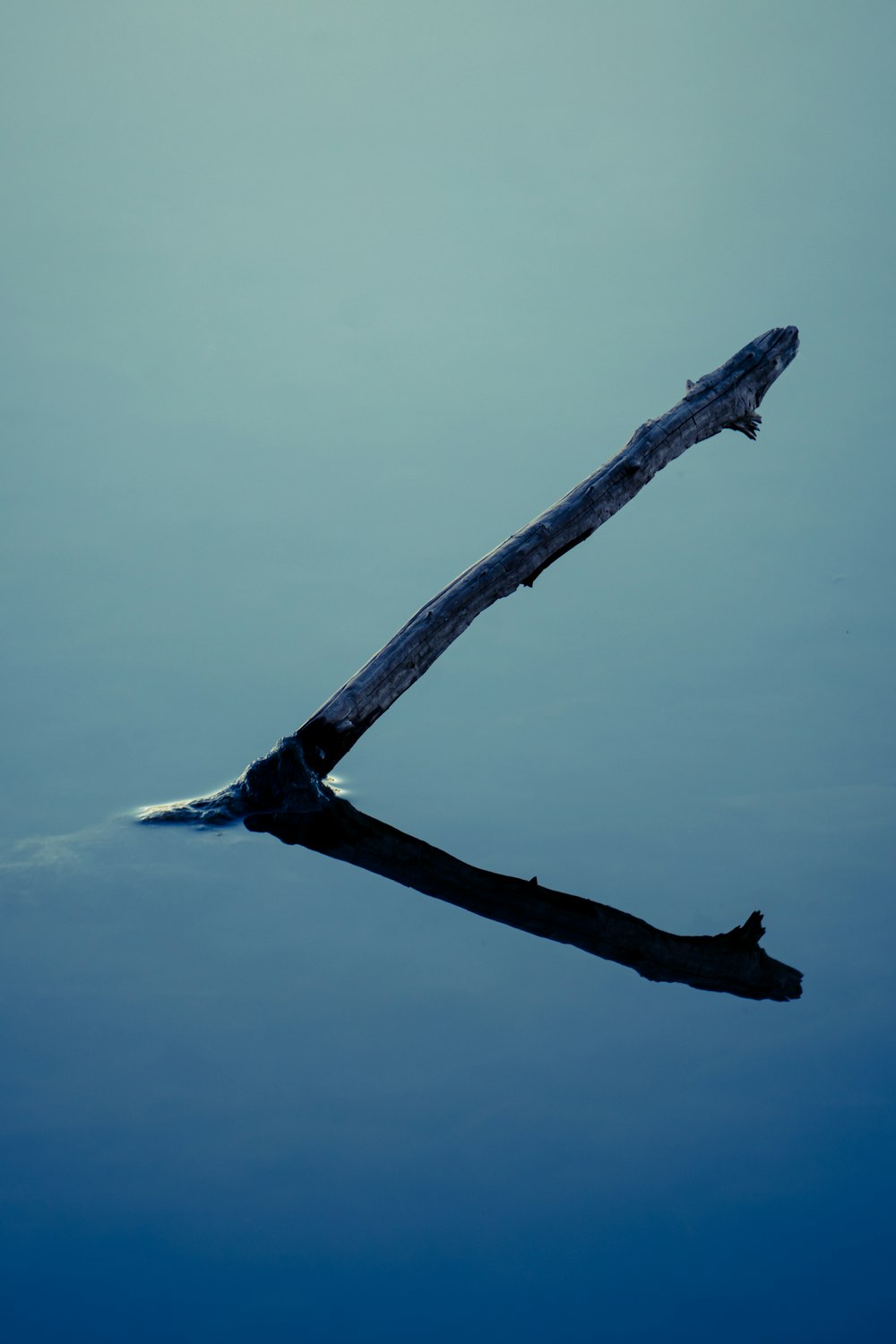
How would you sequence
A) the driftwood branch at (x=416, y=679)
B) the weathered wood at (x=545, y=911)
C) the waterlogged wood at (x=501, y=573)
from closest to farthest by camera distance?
the weathered wood at (x=545, y=911), the driftwood branch at (x=416, y=679), the waterlogged wood at (x=501, y=573)

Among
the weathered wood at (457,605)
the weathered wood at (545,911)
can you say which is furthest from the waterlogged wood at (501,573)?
the weathered wood at (545,911)

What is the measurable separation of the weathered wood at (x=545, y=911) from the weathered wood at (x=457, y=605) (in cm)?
12

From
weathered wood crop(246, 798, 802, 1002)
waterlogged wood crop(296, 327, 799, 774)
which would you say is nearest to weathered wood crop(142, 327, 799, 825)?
waterlogged wood crop(296, 327, 799, 774)

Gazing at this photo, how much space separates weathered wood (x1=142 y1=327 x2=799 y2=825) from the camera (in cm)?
402

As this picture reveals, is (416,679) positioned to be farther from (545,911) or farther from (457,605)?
(545,911)

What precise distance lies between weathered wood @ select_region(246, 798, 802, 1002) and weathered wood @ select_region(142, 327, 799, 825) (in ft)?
0.38

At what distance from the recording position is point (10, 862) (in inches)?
156

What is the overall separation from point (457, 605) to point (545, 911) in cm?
90

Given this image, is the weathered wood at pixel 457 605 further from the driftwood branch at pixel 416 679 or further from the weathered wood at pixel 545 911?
the weathered wood at pixel 545 911

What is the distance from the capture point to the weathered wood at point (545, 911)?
11.4 ft

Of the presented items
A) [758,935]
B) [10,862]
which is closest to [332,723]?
[10,862]

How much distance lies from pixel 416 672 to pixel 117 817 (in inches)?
38.9

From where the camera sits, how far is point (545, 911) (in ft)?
12.2

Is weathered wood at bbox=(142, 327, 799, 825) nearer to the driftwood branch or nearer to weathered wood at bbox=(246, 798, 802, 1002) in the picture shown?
the driftwood branch
